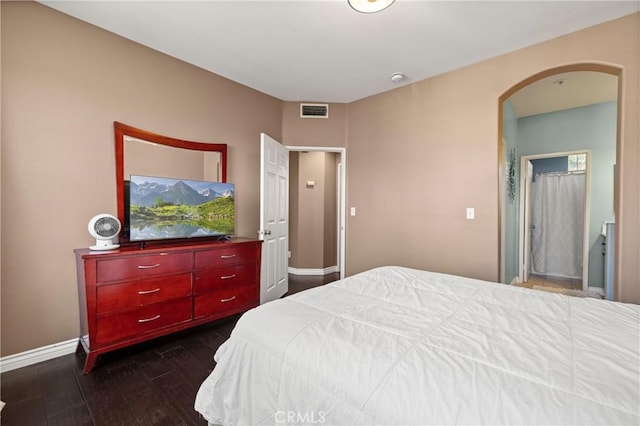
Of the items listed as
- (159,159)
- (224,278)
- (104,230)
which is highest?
(159,159)

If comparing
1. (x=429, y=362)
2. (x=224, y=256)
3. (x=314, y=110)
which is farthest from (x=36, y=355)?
(x=314, y=110)

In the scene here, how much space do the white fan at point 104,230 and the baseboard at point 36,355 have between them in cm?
81

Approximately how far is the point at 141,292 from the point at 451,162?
314cm

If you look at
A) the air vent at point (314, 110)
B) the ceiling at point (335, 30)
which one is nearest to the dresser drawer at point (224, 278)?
the ceiling at point (335, 30)

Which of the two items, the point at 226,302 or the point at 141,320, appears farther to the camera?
the point at 226,302

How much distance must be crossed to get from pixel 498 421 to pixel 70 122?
3.09 meters

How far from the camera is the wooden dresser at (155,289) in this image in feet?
6.36

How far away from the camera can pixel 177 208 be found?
8.43ft

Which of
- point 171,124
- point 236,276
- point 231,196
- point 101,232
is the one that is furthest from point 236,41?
point 236,276

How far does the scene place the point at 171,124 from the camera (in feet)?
9.05

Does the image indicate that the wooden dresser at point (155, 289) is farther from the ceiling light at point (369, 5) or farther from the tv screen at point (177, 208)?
the ceiling light at point (369, 5)

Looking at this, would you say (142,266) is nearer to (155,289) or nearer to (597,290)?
(155,289)

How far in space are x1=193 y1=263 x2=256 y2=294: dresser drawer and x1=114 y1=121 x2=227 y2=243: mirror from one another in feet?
2.34

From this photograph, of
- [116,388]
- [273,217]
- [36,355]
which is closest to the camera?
[116,388]
